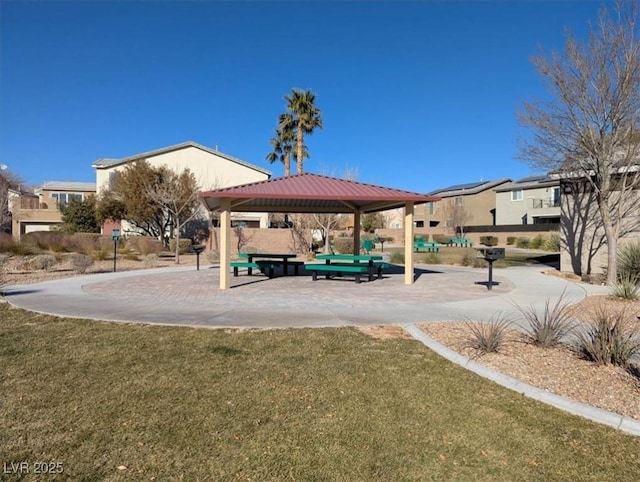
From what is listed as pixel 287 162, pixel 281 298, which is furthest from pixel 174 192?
pixel 281 298

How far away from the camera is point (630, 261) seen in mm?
13992

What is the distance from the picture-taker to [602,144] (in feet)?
43.5

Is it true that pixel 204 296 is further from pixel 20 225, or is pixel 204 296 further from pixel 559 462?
pixel 20 225

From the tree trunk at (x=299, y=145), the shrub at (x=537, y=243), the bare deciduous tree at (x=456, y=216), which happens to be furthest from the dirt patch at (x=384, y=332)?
the bare deciduous tree at (x=456, y=216)

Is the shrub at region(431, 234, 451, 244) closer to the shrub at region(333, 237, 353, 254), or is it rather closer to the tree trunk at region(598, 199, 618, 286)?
the shrub at region(333, 237, 353, 254)

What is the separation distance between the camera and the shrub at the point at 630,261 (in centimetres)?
1362

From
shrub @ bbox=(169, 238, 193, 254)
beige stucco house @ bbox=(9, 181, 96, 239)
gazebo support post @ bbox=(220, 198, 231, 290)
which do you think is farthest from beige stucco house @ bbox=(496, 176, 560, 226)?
beige stucco house @ bbox=(9, 181, 96, 239)

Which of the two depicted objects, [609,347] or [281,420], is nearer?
[281,420]

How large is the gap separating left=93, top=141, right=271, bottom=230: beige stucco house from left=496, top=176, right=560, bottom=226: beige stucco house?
30567mm

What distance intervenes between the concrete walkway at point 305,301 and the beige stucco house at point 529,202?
3603cm

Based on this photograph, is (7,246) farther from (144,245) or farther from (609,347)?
(609,347)

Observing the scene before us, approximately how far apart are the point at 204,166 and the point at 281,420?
118 feet

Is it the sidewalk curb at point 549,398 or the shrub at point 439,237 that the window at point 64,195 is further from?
the sidewalk curb at point 549,398

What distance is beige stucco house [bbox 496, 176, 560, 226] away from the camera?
46.9 metres
